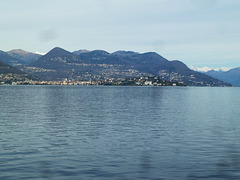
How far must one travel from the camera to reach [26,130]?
42188 mm

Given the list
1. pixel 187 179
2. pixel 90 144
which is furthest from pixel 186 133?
pixel 187 179

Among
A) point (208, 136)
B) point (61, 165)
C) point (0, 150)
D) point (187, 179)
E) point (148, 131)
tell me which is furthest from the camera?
point (148, 131)

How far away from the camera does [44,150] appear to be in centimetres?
3047

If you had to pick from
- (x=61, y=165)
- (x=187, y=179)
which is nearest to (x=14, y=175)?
(x=61, y=165)

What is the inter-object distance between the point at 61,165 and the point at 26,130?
19.2m

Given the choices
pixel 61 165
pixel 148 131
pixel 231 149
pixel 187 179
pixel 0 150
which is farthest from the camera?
pixel 148 131

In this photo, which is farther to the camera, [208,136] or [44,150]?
[208,136]

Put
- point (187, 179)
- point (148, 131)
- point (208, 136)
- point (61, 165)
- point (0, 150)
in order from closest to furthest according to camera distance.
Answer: point (187, 179), point (61, 165), point (0, 150), point (208, 136), point (148, 131)

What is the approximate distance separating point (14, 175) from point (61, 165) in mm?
4269

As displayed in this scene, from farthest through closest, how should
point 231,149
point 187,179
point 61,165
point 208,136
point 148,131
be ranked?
1. point 148,131
2. point 208,136
3. point 231,149
4. point 61,165
5. point 187,179

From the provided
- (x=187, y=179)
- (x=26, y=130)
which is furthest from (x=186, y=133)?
(x=26, y=130)

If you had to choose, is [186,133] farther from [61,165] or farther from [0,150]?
[0,150]

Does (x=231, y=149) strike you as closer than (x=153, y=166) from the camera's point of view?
No

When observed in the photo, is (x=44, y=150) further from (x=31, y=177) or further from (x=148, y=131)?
(x=148, y=131)
